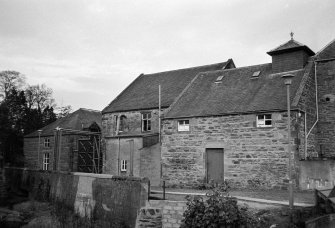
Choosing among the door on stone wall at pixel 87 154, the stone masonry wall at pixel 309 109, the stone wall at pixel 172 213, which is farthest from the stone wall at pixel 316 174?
the door on stone wall at pixel 87 154

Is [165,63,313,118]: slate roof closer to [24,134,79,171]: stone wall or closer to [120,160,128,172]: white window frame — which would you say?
[120,160,128,172]: white window frame

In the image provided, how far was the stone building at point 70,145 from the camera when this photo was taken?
36094 mm

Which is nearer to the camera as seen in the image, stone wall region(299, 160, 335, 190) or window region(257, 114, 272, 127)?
stone wall region(299, 160, 335, 190)

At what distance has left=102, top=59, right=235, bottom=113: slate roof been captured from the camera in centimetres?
3075

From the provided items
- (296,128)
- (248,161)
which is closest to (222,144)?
(248,161)

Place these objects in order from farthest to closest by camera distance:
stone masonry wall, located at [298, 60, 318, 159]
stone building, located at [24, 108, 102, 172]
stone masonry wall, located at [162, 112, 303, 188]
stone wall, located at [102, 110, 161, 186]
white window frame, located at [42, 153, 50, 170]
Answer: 1. white window frame, located at [42, 153, 50, 170]
2. stone building, located at [24, 108, 102, 172]
3. stone wall, located at [102, 110, 161, 186]
4. stone masonry wall, located at [298, 60, 318, 159]
5. stone masonry wall, located at [162, 112, 303, 188]

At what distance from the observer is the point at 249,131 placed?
2120 centimetres

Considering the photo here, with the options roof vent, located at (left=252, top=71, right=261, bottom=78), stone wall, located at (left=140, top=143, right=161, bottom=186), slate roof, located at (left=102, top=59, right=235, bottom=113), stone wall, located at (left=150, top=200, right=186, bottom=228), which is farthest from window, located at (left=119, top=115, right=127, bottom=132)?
stone wall, located at (left=150, top=200, right=186, bottom=228)

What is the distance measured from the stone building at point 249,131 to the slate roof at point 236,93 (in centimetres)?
6

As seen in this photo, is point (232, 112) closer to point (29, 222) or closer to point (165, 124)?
point (165, 124)

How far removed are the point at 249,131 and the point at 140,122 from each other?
11.9 metres

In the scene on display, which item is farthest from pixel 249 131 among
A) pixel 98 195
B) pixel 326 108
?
pixel 98 195

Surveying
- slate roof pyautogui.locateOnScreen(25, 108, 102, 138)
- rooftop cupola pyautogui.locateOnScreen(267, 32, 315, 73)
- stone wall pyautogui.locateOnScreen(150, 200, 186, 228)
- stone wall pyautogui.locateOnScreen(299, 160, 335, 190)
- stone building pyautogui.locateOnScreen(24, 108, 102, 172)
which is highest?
rooftop cupola pyautogui.locateOnScreen(267, 32, 315, 73)

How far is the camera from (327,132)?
74.1 ft
